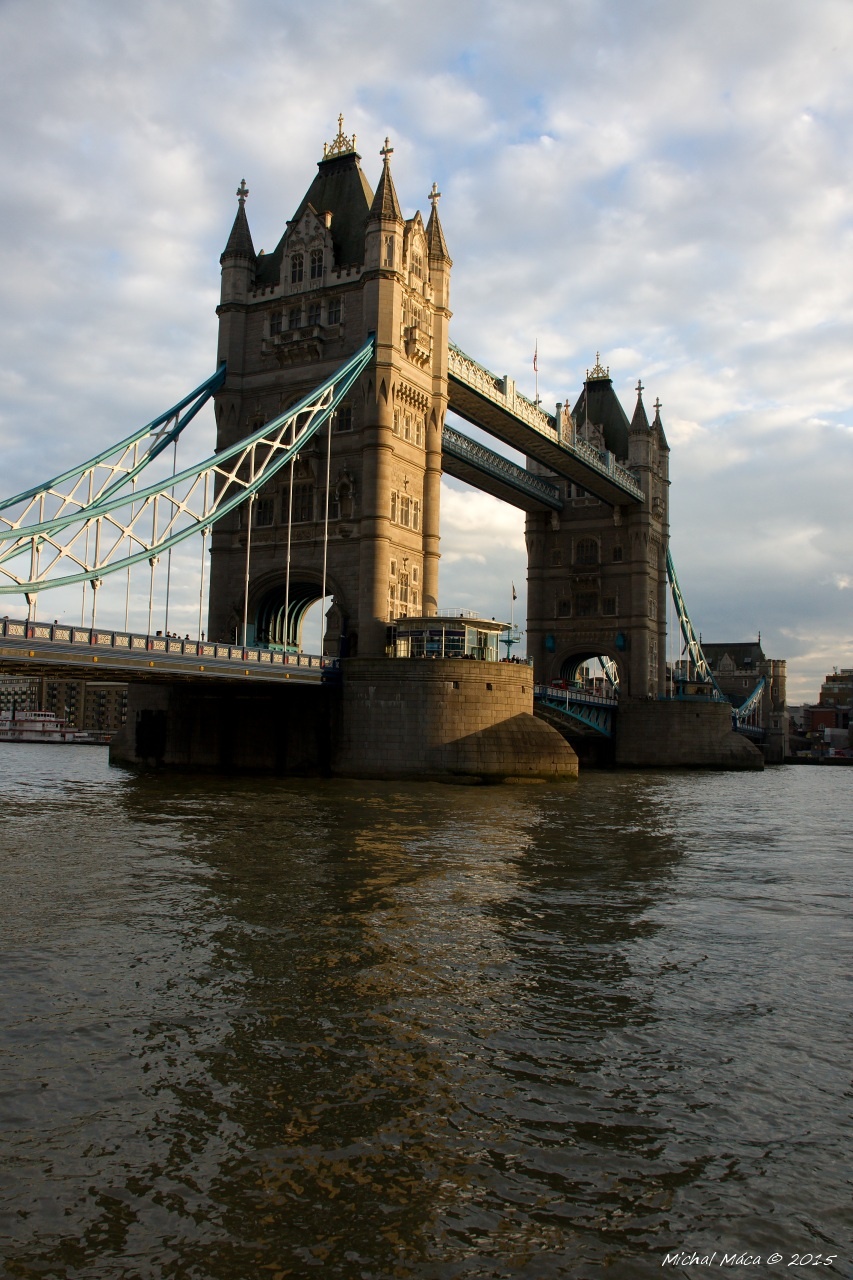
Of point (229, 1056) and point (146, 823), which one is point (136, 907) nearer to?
point (229, 1056)

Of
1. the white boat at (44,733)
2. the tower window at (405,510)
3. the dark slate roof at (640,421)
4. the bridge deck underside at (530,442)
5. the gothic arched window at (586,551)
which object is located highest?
the dark slate roof at (640,421)

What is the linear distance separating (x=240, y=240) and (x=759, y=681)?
6861cm

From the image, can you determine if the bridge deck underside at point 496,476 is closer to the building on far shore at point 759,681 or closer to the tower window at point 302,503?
the tower window at point 302,503

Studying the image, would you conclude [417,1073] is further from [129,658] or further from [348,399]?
[348,399]

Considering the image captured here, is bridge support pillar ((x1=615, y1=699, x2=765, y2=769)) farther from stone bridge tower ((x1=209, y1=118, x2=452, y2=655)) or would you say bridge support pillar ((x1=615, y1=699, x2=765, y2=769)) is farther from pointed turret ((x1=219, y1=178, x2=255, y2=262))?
pointed turret ((x1=219, y1=178, x2=255, y2=262))

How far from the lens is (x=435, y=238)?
177 feet

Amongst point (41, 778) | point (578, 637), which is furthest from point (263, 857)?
point (578, 637)

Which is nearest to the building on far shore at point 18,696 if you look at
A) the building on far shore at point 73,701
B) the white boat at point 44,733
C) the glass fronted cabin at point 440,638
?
the building on far shore at point 73,701

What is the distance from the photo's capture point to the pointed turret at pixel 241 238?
53688mm

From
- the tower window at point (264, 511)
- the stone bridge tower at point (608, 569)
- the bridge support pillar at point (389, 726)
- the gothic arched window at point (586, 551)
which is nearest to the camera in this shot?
the bridge support pillar at point (389, 726)

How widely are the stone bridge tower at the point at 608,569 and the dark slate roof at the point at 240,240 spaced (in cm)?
3310

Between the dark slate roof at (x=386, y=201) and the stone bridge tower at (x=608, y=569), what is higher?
the dark slate roof at (x=386, y=201)

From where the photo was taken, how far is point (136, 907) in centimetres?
1498

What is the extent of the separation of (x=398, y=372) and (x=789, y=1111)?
44.2 meters
